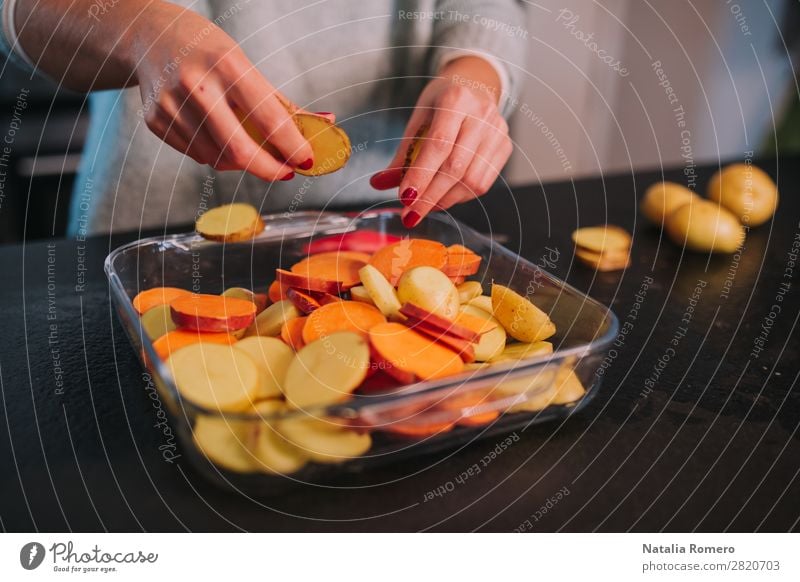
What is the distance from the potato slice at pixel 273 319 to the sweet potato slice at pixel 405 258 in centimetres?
6

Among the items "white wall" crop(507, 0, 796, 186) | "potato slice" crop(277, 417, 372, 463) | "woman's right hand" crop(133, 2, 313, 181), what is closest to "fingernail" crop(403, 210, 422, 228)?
"woman's right hand" crop(133, 2, 313, 181)

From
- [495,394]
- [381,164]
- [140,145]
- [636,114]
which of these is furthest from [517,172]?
[495,394]


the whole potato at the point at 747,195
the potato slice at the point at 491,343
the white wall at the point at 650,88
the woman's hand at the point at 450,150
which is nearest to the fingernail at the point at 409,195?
the woman's hand at the point at 450,150

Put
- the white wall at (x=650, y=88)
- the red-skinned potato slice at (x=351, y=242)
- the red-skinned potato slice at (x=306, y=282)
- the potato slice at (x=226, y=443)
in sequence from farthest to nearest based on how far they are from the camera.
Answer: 1. the white wall at (x=650, y=88)
2. the red-skinned potato slice at (x=351, y=242)
3. the red-skinned potato slice at (x=306, y=282)
4. the potato slice at (x=226, y=443)

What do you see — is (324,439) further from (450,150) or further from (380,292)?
(450,150)

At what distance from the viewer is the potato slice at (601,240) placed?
21.0 inches

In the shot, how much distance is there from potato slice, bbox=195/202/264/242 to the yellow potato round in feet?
0.44

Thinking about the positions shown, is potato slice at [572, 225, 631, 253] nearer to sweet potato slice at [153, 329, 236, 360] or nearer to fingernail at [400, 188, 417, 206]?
fingernail at [400, 188, 417, 206]

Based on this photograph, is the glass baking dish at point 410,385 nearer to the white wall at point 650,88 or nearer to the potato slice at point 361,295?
the potato slice at point 361,295

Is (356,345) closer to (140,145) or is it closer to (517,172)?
(140,145)

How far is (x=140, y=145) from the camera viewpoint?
616 mm

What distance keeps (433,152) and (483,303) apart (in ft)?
0.33

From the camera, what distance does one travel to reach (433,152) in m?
0.41

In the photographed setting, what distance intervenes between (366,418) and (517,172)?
0.93 metres
